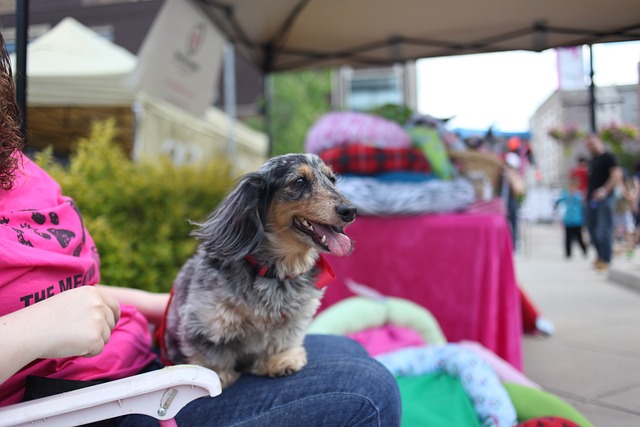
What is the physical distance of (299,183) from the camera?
48.5 inches

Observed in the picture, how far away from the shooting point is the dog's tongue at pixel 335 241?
45.9 inches

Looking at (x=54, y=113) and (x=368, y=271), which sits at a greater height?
(x=54, y=113)

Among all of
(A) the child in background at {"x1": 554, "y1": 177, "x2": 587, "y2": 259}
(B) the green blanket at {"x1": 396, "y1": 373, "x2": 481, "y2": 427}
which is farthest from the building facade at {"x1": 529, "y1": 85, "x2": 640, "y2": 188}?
(A) the child in background at {"x1": 554, "y1": 177, "x2": 587, "y2": 259}

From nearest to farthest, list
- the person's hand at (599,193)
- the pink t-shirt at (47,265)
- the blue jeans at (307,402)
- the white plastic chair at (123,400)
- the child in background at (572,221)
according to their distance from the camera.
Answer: the white plastic chair at (123,400) → the pink t-shirt at (47,265) → the blue jeans at (307,402) → the person's hand at (599,193) → the child in background at (572,221)

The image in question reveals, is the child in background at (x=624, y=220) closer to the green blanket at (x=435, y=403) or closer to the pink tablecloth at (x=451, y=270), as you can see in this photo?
the pink tablecloth at (x=451, y=270)

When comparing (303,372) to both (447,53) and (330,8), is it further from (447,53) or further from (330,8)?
(447,53)

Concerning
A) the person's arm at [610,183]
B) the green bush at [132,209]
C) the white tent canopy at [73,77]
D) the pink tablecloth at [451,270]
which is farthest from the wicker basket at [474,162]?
the white tent canopy at [73,77]

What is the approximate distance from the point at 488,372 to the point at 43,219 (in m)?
1.63

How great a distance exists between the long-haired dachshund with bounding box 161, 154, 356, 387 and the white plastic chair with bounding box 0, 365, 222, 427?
343 millimetres

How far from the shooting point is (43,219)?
1146mm

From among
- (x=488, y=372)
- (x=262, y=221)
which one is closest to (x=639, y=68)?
(x=488, y=372)

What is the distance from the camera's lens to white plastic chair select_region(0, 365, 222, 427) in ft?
2.71

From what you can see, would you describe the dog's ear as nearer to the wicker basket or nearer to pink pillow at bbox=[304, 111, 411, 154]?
pink pillow at bbox=[304, 111, 411, 154]

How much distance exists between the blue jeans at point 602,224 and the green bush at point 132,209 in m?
4.89
